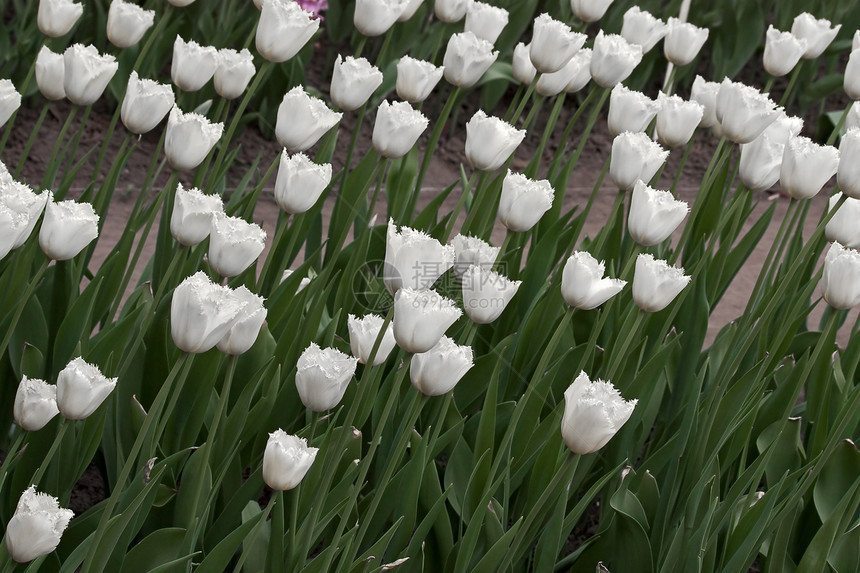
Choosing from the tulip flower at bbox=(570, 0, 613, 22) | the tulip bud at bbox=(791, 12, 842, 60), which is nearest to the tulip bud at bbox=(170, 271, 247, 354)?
the tulip flower at bbox=(570, 0, 613, 22)

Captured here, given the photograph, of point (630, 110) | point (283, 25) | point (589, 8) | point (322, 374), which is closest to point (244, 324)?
point (322, 374)

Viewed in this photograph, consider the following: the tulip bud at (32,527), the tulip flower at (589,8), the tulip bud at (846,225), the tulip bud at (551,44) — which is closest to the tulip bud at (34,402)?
the tulip bud at (32,527)

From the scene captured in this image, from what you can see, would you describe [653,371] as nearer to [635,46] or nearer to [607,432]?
[607,432]

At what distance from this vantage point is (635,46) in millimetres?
2215

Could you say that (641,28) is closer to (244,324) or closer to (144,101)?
(144,101)

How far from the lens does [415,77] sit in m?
2.14

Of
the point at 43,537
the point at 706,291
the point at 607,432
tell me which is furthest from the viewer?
the point at 706,291

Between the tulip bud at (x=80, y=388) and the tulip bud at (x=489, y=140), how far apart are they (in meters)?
0.78

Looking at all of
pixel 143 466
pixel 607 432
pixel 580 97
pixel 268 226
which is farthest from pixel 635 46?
pixel 580 97

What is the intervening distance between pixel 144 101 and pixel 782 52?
4.38 feet

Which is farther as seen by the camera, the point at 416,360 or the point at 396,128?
the point at 396,128

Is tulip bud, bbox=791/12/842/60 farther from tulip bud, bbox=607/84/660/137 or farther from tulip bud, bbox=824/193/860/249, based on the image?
tulip bud, bbox=824/193/860/249

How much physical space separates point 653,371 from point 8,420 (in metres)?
1.10

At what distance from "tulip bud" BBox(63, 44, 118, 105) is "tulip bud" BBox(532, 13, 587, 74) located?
76 centimetres
